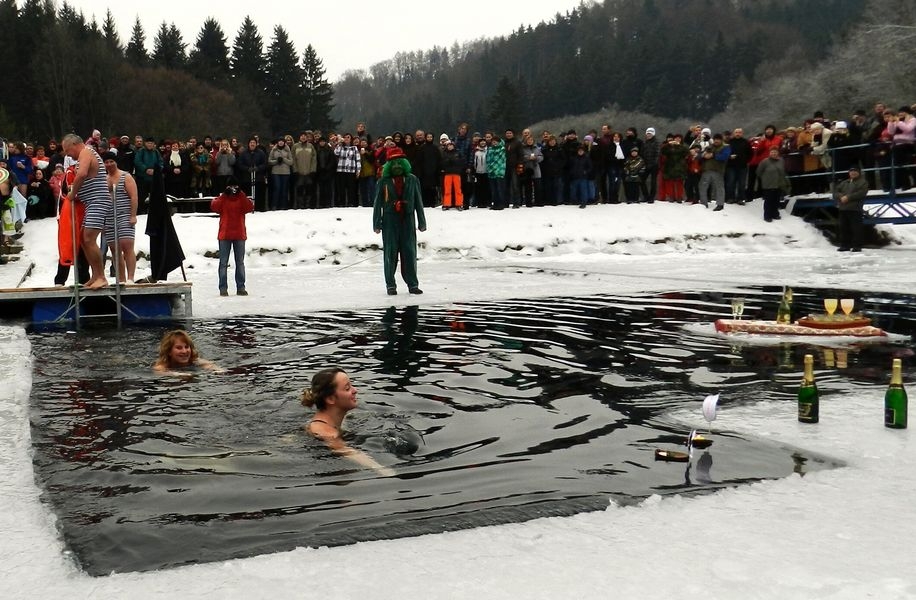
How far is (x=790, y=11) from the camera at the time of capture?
107 metres

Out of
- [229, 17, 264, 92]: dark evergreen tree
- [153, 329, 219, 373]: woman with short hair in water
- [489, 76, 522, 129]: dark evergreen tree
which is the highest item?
[229, 17, 264, 92]: dark evergreen tree

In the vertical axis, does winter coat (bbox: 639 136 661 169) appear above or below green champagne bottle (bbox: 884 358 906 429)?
above

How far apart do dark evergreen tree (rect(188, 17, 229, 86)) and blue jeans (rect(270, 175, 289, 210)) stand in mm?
62071

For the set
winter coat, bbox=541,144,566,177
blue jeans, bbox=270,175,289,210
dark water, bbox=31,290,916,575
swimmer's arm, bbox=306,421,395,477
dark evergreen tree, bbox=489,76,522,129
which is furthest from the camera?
dark evergreen tree, bbox=489,76,522,129

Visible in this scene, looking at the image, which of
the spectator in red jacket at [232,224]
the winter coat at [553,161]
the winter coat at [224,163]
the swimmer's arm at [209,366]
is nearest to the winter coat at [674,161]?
the winter coat at [553,161]

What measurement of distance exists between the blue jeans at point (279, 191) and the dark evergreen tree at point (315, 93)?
196 feet

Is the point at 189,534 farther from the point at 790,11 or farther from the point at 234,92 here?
the point at 790,11

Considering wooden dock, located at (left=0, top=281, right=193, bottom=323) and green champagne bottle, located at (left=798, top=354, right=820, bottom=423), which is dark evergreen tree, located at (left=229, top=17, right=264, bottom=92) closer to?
wooden dock, located at (left=0, top=281, right=193, bottom=323)

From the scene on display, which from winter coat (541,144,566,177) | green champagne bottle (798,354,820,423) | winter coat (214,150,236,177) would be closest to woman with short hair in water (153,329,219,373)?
green champagne bottle (798,354,820,423)

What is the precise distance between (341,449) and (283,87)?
82282mm

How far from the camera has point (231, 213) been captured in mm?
15250

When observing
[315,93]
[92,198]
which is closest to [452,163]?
[92,198]

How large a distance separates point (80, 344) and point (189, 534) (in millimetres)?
6669

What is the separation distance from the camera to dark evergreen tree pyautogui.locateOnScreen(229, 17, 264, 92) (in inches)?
3418
